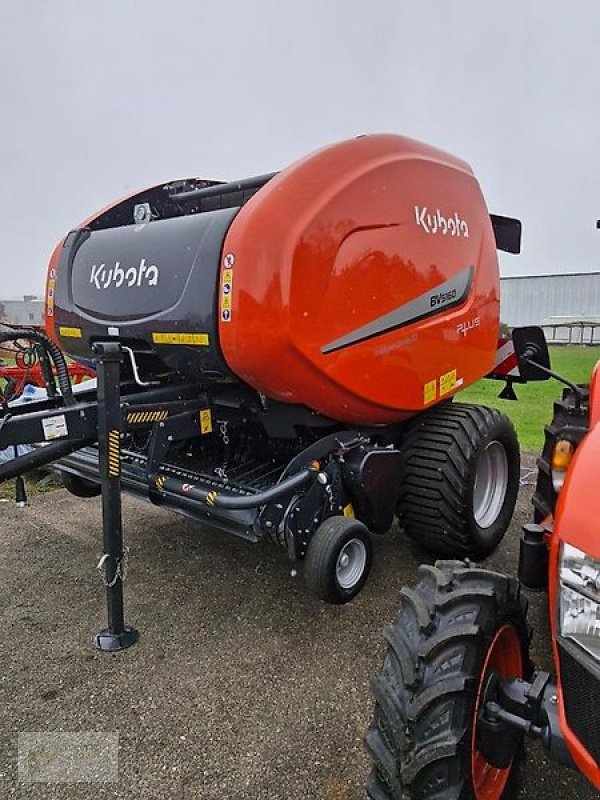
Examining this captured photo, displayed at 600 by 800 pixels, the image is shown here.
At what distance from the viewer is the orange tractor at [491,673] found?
1.28 m

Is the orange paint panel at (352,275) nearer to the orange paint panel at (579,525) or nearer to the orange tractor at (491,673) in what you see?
the orange tractor at (491,673)

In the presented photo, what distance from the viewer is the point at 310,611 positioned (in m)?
3.16

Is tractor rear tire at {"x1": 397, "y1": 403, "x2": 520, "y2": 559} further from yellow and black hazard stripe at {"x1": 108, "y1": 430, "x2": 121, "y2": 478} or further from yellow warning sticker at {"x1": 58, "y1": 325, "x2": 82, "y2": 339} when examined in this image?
yellow warning sticker at {"x1": 58, "y1": 325, "x2": 82, "y2": 339}

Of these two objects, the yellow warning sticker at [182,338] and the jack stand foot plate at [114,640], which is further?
the yellow warning sticker at [182,338]

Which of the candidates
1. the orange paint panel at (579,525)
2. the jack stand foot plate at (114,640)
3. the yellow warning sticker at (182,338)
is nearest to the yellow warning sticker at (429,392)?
the yellow warning sticker at (182,338)

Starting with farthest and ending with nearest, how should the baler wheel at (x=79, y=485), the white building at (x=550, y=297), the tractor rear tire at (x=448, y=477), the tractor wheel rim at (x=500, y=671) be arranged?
the white building at (x=550, y=297) < the baler wheel at (x=79, y=485) < the tractor rear tire at (x=448, y=477) < the tractor wheel rim at (x=500, y=671)

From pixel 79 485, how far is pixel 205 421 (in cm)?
141

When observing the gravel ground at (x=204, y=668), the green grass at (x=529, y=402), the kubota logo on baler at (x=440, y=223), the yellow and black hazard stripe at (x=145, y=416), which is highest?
the kubota logo on baler at (x=440, y=223)

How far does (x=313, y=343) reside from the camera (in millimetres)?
2797

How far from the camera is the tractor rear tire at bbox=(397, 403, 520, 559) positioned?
3.45 m

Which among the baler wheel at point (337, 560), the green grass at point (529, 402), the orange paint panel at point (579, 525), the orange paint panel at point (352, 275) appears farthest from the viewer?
the green grass at point (529, 402)

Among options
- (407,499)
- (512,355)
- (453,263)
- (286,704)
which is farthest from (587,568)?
(512,355)

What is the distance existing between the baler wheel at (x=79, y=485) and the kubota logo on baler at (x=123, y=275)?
1354mm

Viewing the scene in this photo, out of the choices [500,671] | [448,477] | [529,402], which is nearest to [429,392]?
[448,477]
